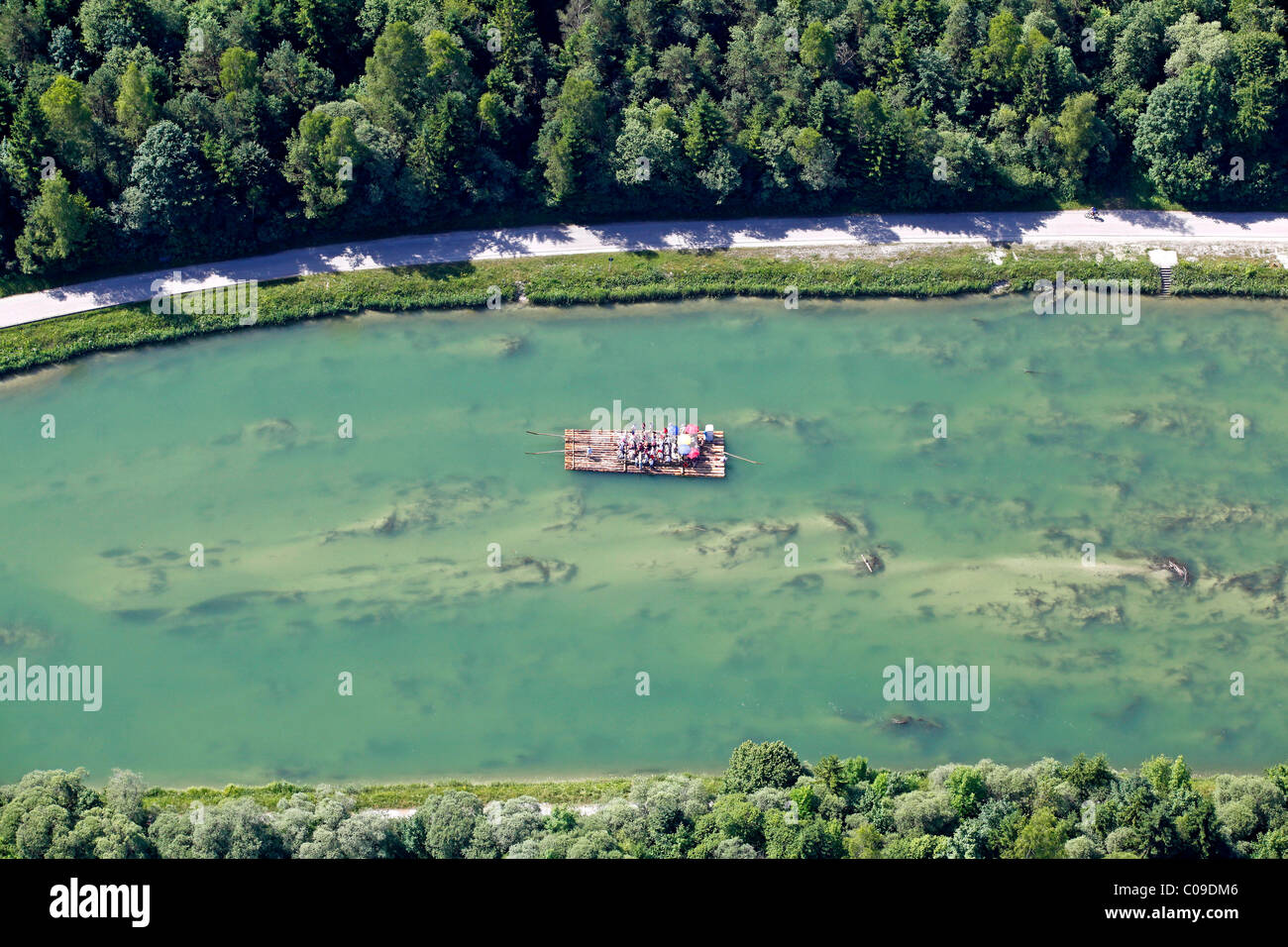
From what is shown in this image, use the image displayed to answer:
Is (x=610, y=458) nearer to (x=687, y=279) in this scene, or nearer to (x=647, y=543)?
(x=647, y=543)

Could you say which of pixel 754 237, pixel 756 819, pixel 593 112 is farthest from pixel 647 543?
pixel 593 112

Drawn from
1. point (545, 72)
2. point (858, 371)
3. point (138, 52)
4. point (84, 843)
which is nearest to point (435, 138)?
point (545, 72)

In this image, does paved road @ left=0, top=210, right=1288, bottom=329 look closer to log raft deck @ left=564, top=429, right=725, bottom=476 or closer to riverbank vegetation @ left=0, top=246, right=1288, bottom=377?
riverbank vegetation @ left=0, top=246, right=1288, bottom=377

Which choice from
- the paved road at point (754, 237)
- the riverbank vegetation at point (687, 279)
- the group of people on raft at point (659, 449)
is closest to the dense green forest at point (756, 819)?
the group of people on raft at point (659, 449)

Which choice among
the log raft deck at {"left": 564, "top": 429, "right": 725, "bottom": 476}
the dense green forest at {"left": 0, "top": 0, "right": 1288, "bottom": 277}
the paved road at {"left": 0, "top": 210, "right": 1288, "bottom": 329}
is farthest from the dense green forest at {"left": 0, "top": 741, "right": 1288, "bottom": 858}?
the dense green forest at {"left": 0, "top": 0, "right": 1288, "bottom": 277}

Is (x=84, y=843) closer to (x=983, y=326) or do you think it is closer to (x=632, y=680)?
(x=632, y=680)
